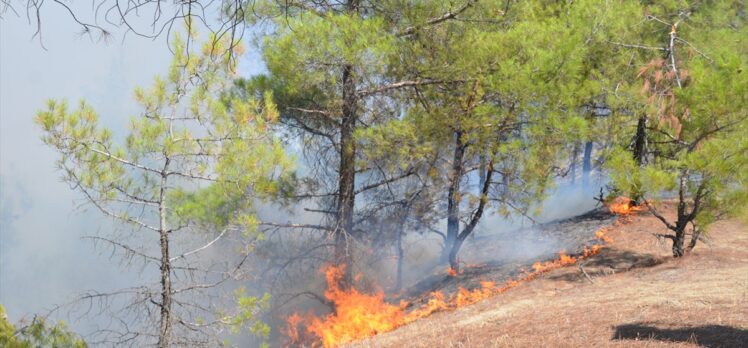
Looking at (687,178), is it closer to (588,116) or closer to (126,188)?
(588,116)

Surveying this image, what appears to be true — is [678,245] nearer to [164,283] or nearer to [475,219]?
[475,219]

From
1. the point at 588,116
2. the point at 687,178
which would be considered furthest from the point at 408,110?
the point at 687,178

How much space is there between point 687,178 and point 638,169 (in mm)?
893

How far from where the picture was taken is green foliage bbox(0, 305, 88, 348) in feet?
22.9

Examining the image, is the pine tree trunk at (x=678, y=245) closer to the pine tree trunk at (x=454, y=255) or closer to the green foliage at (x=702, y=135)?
the green foliage at (x=702, y=135)

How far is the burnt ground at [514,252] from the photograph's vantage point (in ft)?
44.5

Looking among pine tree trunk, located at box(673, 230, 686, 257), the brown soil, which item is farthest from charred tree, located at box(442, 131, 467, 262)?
pine tree trunk, located at box(673, 230, 686, 257)

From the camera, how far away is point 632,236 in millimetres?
13516

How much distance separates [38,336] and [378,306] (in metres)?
7.89

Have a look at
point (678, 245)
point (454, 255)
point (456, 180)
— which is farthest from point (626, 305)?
point (454, 255)

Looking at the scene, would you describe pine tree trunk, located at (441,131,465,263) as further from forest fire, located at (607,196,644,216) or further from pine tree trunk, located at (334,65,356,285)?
forest fire, located at (607,196,644,216)

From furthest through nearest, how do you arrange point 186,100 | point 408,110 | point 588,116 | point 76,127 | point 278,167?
point 588,116, point 408,110, point 278,167, point 186,100, point 76,127

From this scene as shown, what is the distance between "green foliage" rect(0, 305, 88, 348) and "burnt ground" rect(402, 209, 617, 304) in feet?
25.9

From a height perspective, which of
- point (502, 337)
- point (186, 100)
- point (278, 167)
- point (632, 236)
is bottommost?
point (502, 337)
